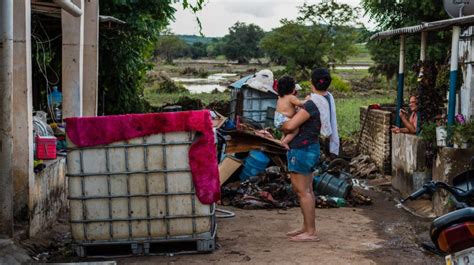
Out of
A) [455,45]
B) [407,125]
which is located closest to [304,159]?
[455,45]

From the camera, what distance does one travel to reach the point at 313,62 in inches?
1822

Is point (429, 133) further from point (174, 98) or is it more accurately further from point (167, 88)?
point (167, 88)

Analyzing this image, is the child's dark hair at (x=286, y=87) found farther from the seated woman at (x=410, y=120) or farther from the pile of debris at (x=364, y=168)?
the pile of debris at (x=364, y=168)

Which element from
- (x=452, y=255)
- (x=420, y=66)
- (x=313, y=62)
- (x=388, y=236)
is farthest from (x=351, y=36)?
(x=452, y=255)

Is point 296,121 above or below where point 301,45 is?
below

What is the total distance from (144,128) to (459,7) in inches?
232

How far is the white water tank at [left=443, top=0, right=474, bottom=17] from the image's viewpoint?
32.8 feet

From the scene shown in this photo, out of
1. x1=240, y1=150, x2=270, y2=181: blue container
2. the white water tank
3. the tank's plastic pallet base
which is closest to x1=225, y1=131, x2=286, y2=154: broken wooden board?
x1=240, y1=150, x2=270, y2=181: blue container

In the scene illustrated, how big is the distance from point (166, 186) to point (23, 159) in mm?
1622

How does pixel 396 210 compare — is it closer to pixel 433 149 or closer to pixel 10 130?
pixel 433 149

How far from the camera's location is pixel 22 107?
702 centimetres

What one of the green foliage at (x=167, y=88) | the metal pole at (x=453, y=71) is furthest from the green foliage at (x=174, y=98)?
the metal pole at (x=453, y=71)

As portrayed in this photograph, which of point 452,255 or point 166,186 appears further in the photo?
point 166,186

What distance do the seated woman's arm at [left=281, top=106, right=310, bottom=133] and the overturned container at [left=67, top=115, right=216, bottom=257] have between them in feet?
3.83
